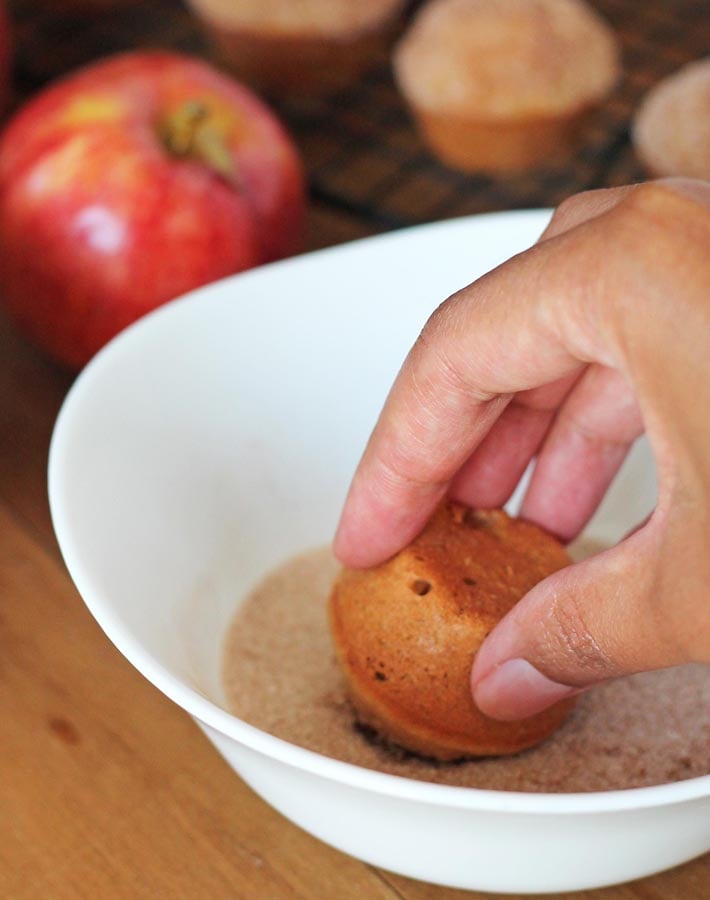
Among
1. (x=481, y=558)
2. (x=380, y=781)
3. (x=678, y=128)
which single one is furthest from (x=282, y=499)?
(x=678, y=128)

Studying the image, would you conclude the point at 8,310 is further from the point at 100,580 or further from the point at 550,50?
the point at 550,50

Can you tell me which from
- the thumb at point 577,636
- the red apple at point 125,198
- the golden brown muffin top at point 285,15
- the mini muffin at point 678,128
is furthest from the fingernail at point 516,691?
the golden brown muffin top at point 285,15

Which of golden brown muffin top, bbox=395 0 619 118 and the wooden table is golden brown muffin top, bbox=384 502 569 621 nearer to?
the wooden table

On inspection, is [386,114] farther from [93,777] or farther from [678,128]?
[93,777]

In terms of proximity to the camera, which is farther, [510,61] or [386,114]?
[386,114]

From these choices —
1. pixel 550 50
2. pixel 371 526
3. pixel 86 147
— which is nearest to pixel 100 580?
pixel 371 526

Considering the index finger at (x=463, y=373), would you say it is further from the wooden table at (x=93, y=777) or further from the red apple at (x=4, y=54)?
the red apple at (x=4, y=54)
